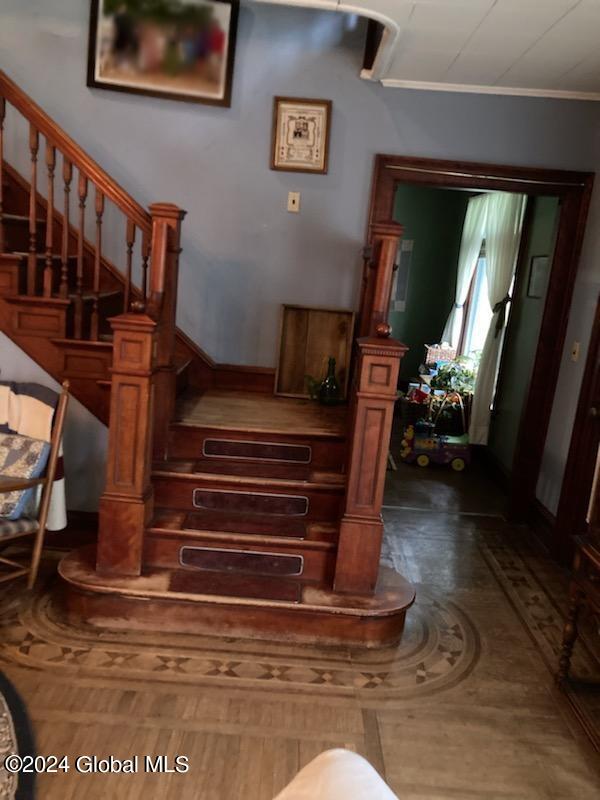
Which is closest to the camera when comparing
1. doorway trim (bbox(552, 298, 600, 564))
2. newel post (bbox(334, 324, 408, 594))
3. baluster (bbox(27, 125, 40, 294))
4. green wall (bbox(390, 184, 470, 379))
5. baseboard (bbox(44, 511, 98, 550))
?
newel post (bbox(334, 324, 408, 594))

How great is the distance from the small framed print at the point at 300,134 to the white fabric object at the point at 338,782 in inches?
134

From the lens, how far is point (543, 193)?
3.92 meters

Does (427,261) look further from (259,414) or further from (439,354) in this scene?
(259,414)

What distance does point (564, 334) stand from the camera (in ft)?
13.1

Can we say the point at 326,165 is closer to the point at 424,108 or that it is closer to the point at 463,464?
the point at 424,108

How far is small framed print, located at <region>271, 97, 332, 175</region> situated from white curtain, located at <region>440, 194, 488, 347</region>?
2.73 metres

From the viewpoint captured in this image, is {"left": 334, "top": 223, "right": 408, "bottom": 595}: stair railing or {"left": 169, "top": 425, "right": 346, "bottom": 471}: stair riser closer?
{"left": 334, "top": 223, "right": 408, "bottom": 595}: stair railing

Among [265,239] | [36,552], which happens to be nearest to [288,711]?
[36,552]

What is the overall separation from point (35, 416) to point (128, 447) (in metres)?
0.59

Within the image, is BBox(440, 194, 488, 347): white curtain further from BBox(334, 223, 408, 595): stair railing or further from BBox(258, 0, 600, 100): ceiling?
BBox(334, 223, 408, 595): stair railing

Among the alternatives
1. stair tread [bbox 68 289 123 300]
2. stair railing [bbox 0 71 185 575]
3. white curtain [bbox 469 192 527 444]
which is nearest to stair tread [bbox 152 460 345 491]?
stair railing [bbox 0 71 185 575]

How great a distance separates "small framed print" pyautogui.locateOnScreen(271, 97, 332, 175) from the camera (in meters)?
3.81

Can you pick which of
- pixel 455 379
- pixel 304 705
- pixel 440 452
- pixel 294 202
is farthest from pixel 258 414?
pixel 455 379

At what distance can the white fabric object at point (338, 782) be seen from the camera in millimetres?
1111
